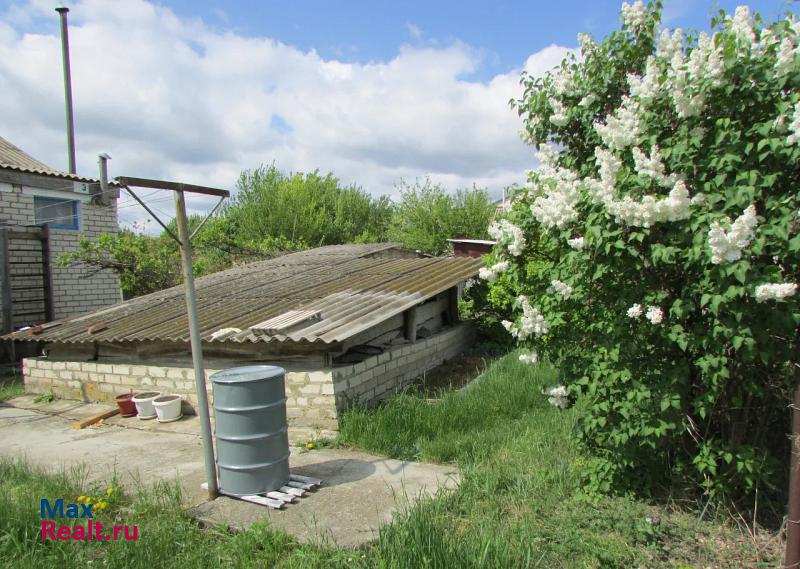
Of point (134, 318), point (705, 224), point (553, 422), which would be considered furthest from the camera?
point (134, 318)

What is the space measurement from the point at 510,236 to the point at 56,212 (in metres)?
12.8

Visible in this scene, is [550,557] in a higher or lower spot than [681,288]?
lower

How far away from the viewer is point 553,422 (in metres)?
5.63

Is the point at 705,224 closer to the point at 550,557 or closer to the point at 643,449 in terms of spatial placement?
the point at 643,449

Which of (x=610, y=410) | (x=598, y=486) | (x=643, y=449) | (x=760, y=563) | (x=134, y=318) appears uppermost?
(x=134, y=318)

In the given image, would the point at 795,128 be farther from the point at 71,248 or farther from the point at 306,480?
the point at 71,248

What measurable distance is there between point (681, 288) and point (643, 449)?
1.18 meters

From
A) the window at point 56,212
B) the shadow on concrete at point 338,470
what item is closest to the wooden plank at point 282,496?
the shadow on concrete at point 338,470

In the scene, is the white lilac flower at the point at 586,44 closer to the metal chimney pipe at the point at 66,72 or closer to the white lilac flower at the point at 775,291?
the white lilac flower at the point at 775,291

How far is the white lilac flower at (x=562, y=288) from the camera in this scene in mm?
3559

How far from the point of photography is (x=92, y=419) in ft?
24.7

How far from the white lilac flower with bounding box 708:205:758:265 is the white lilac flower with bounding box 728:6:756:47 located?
1.07 metres

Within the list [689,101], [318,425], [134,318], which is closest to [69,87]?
[134,318]

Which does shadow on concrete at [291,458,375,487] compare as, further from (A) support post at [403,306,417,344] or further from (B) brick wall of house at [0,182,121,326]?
(B) brick wall of house at [0,182,121,326]
